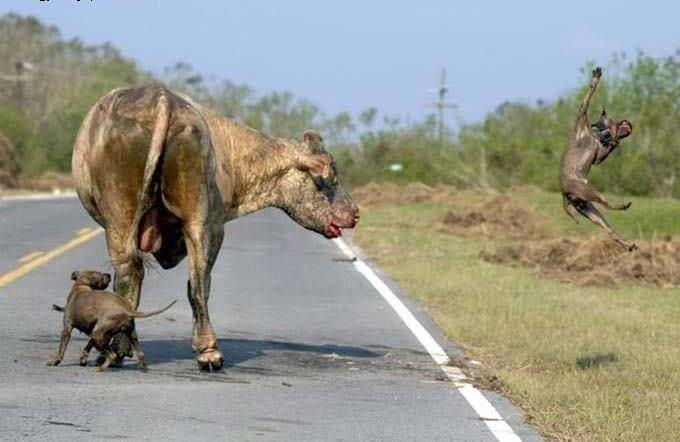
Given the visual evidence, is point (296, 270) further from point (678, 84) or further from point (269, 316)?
point (678, 84)

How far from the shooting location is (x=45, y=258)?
23.1 metres

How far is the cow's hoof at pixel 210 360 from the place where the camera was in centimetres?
1160

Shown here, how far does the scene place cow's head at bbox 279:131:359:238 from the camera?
12.3 metres

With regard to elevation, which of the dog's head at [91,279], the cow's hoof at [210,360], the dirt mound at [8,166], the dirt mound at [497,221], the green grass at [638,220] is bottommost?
the dirt mound at [8,166]

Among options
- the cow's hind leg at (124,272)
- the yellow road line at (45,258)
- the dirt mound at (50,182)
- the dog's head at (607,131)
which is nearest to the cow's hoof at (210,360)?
the cow's hind leg at (124,272)

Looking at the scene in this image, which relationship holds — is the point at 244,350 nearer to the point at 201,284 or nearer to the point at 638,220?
the point at 201,284

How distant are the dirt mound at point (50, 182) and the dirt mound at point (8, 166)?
7.95ft

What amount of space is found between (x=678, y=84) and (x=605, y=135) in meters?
34.4

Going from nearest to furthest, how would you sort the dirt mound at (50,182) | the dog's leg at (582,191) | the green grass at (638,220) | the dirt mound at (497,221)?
the dog's leg at (582,191) < the green grass at (638,220) < the dirt mound at (497,221) < the dirt mound at (50,182)

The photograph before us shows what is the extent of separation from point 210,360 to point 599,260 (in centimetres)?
1350

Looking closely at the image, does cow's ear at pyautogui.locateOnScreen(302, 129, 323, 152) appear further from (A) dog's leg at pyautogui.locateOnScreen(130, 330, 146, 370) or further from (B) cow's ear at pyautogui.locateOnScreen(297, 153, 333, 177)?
(A) dog's leg at pyautogui.locateOnScreen(130, 330, 146, 370)

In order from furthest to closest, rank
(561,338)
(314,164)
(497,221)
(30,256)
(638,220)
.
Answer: (497,221)
(638,220)
(30,256)
(561,338)
(314,164)

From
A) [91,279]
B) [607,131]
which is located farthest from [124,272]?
[607,131]

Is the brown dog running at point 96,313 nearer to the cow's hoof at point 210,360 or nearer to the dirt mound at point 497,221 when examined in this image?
the cow's hoof at point 210,360
